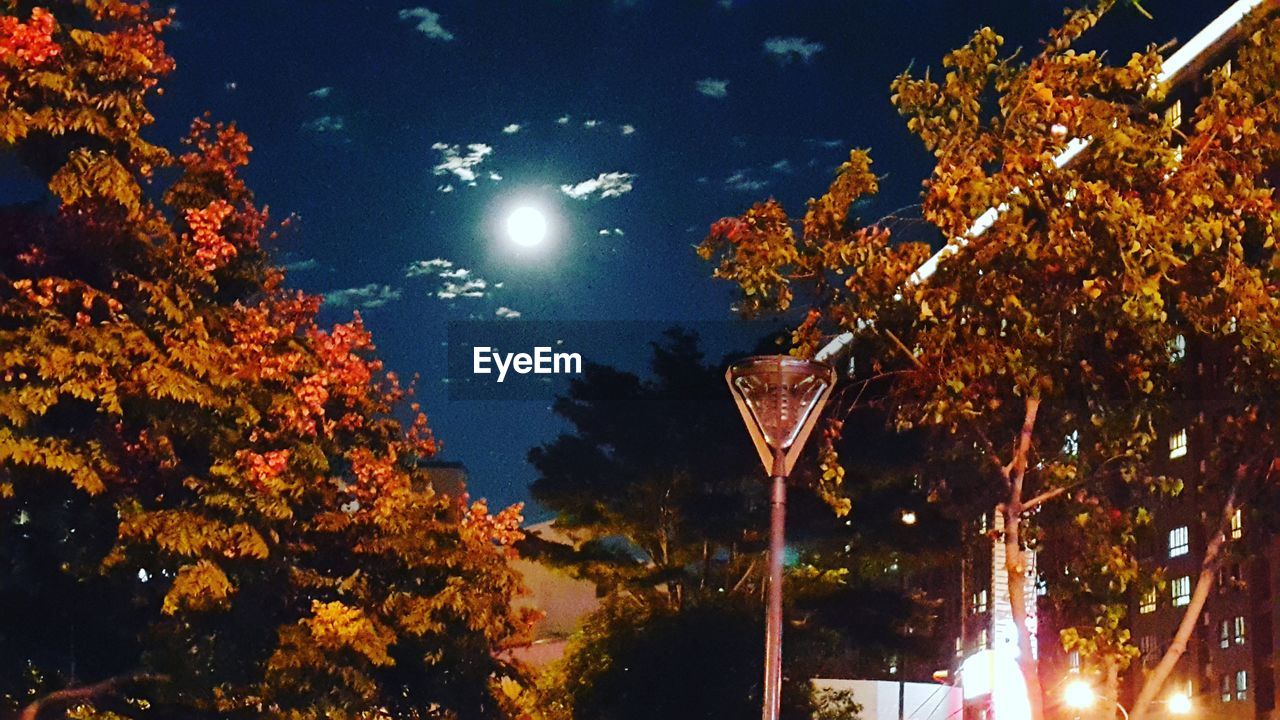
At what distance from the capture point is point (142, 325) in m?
17.1

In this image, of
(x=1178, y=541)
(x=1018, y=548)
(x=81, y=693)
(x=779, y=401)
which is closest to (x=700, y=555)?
(x=81, y=693)

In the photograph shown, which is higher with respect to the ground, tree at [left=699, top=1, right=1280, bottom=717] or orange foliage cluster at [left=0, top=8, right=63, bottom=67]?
orange foliage cluster at [left=0, top=8, right=63, bottom=67]

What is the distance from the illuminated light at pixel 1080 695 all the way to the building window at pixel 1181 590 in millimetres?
30400

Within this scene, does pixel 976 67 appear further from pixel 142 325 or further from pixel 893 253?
pixel 142 325

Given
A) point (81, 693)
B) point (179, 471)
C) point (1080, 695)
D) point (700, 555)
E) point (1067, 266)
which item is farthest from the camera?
point (700, 555)

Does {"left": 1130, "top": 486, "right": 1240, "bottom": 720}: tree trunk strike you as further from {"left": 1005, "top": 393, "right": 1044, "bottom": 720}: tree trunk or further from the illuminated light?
{"left": 1005, "top": 393, "right": 1044, "bottom": 720}: tree trunk

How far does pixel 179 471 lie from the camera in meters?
18.1

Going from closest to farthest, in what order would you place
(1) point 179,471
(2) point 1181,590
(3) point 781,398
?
(3) point 781,398 → (1) point 179,471 → (2) point 1181,590

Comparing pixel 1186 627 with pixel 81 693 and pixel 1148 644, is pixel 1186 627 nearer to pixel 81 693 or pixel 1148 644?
pixel 81 693

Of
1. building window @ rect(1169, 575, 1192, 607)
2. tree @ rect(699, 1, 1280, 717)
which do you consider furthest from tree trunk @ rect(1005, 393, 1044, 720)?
building window @ rect(1169, 575, 1192, 607)

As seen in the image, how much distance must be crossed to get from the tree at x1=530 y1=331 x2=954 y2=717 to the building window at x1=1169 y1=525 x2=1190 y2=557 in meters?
14.7

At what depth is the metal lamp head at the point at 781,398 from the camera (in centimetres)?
1108

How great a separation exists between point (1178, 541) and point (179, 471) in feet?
115

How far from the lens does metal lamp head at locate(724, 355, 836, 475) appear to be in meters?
11.1
